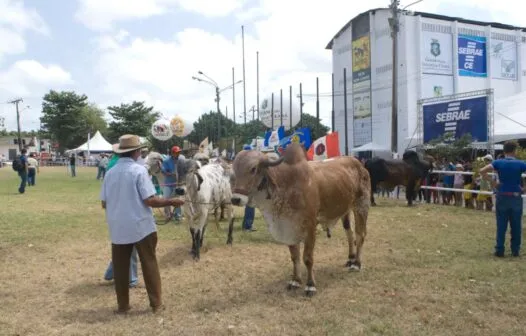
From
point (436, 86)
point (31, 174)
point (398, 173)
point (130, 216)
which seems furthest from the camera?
point (436, 86)

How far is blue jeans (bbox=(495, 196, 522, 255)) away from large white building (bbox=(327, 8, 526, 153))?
2729 centimetres

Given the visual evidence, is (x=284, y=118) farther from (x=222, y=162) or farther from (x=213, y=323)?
(x=213, y=323)

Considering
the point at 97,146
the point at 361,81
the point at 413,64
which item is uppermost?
the point at 413,64

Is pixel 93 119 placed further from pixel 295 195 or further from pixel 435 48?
pixel 295 195

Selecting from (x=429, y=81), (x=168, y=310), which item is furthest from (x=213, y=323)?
(x=429, y=81)

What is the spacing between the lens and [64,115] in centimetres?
7062

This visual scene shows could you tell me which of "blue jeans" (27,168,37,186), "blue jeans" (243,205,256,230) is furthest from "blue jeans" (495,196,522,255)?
"blue jeans" (27,168,37,186)

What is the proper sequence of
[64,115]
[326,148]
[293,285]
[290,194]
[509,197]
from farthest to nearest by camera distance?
1. [64,115]
2. [326,148]
3. [509,197]
4. [293,285]
5. [290,194]

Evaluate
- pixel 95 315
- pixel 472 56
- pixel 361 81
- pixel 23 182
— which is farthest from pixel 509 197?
pixel 472 56

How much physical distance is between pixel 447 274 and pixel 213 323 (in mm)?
3670

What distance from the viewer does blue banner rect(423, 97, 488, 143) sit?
56.2ft

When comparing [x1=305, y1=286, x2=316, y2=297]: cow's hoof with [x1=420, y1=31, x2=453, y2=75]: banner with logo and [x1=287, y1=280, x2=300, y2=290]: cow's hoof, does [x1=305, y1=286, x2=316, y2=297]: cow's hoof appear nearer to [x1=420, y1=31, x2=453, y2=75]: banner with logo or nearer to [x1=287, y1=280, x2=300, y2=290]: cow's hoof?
[x1=287, y1=280, x2=300, y2=290]: cow's hoof

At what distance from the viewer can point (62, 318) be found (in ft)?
18.5

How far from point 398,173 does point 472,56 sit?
1126 inches
